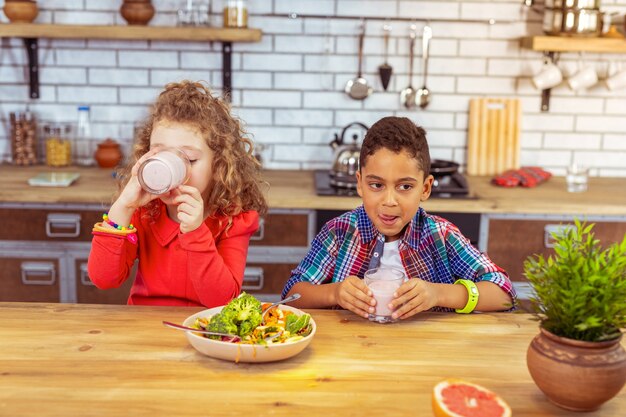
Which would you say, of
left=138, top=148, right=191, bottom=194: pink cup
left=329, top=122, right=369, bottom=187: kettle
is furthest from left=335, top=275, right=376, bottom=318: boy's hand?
left=329, top=122, right=369, bottom=187: kettle

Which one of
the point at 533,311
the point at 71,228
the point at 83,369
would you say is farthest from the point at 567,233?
the point at 71,228

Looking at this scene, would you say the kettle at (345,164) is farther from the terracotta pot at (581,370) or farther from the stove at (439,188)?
the terracotta pot at (581,370)

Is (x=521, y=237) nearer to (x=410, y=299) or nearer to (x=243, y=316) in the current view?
(x=410, y=299)

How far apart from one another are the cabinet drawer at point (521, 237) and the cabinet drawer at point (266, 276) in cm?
86

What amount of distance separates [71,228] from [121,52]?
1016 mm

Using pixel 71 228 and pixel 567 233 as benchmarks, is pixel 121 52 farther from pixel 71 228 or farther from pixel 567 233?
pixel 567 233

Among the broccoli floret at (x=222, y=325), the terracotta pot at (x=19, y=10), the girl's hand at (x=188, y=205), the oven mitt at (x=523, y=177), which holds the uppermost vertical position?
the terracotta pot at (x=19, y=10)

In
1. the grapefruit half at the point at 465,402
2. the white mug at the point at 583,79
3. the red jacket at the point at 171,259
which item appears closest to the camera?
the grapefruit half at the point at 465,402

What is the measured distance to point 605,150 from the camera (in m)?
3.82

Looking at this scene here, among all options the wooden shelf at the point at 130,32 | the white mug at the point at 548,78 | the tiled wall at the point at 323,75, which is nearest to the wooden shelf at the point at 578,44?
the white mug at the point at 548,78

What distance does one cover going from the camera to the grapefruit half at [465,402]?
3.91ft

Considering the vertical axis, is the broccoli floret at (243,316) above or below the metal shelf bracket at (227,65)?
below

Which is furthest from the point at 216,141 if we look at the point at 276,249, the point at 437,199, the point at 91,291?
the point at 91,291

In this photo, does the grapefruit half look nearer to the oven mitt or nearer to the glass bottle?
the oven mitt
